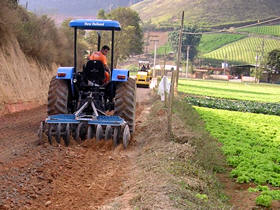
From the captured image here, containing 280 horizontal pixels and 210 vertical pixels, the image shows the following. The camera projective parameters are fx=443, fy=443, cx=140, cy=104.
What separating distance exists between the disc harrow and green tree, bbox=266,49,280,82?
8063cm

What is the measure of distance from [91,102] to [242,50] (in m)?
116

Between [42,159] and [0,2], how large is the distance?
32.1ft

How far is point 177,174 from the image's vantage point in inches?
286

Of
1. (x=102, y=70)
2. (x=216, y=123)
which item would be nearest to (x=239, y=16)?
(x=216, y=123)

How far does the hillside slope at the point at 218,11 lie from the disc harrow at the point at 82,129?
12544 cm

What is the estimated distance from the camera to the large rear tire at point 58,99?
10.7 m

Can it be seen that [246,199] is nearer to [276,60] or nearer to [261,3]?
[276,60]

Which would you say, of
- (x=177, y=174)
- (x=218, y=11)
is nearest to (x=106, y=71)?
(x=177, y=174)

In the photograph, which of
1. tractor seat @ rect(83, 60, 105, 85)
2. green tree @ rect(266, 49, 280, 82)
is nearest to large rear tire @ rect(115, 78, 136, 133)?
tractor seat @ rect(83, 60, 105, 85)

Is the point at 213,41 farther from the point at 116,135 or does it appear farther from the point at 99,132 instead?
the point at 99,132

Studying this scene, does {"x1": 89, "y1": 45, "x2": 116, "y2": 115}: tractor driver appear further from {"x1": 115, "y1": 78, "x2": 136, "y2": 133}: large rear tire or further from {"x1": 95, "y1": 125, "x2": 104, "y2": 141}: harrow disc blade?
{"x1": 95, "y1": 125, "x2": 104, "y2": 141}: harrow disc blade

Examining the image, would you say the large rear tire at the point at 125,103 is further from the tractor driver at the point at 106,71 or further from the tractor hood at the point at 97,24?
the tractor hood at the point at 97,24

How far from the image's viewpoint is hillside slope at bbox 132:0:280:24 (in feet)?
445

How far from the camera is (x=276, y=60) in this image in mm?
86000
